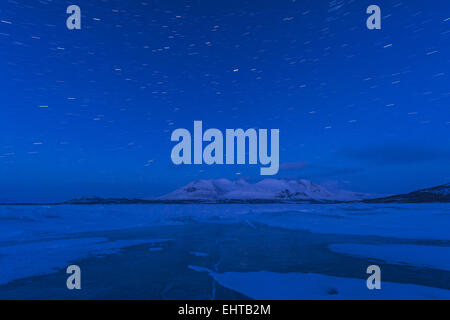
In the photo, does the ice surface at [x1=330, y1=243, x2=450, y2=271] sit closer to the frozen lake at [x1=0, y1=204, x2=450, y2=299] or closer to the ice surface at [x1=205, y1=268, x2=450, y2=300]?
the frozen lake at [x1=0, y1=204, x2=450, y2=299]

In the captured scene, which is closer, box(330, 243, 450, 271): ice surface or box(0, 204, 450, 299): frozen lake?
box(0, 204, 450, 299): frozen lake

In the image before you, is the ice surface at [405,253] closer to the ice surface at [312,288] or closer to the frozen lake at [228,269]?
the frozen lake at [228,269]

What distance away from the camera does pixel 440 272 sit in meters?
6.09

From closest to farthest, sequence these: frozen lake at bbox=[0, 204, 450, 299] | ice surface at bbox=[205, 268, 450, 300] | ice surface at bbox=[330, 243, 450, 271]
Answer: ice surface at bbox=[205, 268, 450, 300] < frozen lake at bbox=[0, 204, 450, 299] < ice surface at bbox=[330, 243, 450, 271]

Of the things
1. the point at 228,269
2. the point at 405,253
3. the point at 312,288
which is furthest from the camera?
the point at 405,253

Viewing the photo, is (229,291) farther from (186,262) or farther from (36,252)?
(36,252)

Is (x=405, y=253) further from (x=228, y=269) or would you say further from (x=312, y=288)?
(x=228, y=269)

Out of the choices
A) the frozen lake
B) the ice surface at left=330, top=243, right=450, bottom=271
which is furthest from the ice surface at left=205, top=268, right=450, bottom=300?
the ice surface at left=330, top=243, right=450, bottom=271

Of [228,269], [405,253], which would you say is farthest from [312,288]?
[405,253]

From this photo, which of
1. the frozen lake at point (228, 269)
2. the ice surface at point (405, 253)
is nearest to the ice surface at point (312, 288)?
the frozen lake at point (228, 269)

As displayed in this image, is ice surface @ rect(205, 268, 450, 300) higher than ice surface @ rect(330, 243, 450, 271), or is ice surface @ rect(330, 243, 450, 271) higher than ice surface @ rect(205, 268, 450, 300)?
ice surface @ rect(205, 268, 450, 300)
